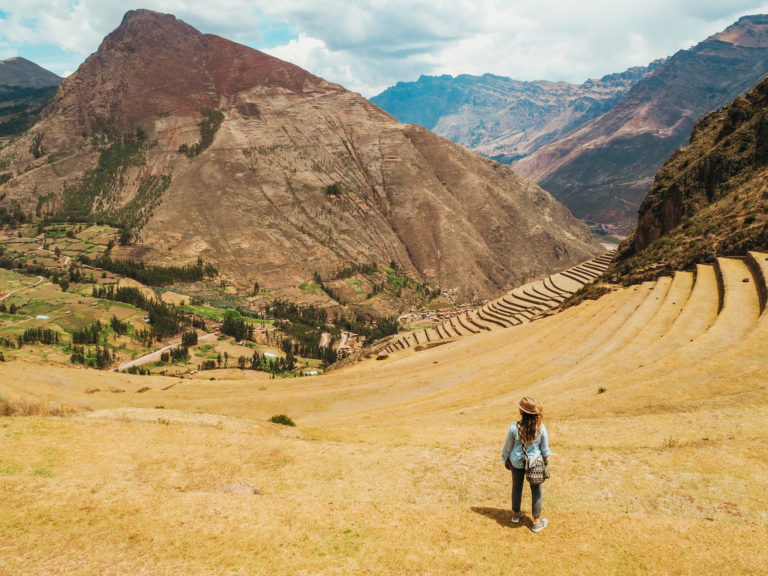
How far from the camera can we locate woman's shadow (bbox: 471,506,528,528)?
30.1ft

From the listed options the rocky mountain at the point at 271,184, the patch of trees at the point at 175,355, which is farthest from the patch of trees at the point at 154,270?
the patch of trees at the point at 175,355

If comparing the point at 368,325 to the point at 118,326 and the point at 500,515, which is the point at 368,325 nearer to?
the point at 118,326

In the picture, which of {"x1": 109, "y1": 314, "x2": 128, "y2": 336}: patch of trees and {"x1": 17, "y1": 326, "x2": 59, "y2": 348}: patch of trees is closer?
{"x1": 17, "y1": 326, "x2": 59, "y2": 348}: patch of trees

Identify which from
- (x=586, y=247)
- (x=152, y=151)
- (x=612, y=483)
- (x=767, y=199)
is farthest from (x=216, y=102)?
(x=612, y=483)

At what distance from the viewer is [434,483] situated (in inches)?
471

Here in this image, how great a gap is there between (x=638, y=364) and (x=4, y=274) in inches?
5832

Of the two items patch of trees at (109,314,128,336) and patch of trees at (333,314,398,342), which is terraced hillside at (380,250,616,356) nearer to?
patch of trees at (333,314,398,342)

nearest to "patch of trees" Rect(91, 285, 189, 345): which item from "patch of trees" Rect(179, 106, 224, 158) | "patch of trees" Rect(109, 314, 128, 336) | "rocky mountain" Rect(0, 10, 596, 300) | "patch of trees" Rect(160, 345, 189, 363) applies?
"patch of trees" Rect(109, 314, 128, 336)

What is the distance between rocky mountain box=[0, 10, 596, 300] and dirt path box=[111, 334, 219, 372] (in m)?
32.1

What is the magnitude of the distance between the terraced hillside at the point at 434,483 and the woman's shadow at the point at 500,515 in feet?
0.16

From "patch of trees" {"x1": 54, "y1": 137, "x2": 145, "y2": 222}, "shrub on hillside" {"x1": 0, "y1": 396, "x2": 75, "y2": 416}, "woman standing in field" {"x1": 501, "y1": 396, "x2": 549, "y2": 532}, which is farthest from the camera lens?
"patch of trees" {"x1": 54, "y1": 137, "x2": 145, "y2": 222}

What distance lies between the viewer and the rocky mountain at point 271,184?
142 meters

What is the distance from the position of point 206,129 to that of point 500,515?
19654cm

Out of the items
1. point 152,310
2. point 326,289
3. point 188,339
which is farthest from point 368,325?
point 152,310
